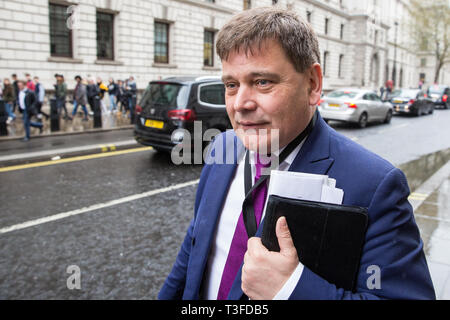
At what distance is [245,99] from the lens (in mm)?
1264

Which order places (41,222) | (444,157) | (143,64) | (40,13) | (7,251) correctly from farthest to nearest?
(143,64) → (40,13) → (444,157) → (41,222) → (7,251)

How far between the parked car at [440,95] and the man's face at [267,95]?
33.6 metres

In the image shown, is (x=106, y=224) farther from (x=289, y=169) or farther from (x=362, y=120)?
(x=362, y=120)

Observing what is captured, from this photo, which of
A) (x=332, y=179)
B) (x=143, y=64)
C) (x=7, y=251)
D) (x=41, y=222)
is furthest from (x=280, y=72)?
(x=143, y=64)

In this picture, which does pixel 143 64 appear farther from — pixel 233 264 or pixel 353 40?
pixel 353 40

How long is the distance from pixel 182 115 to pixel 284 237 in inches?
292

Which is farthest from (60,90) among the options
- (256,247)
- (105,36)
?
(256,247)

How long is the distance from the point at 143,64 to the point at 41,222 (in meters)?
17.6

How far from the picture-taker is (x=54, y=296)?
126 inches

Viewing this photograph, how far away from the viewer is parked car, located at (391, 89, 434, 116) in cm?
2197

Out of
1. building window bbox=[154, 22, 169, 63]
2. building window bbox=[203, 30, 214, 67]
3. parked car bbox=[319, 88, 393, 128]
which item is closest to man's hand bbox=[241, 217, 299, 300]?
parked car bbox=[319, 88, 393, 128]

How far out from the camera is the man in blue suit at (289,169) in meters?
1.06

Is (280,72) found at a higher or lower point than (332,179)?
higher

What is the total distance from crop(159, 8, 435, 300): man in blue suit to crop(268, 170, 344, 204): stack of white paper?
0.08 meters
